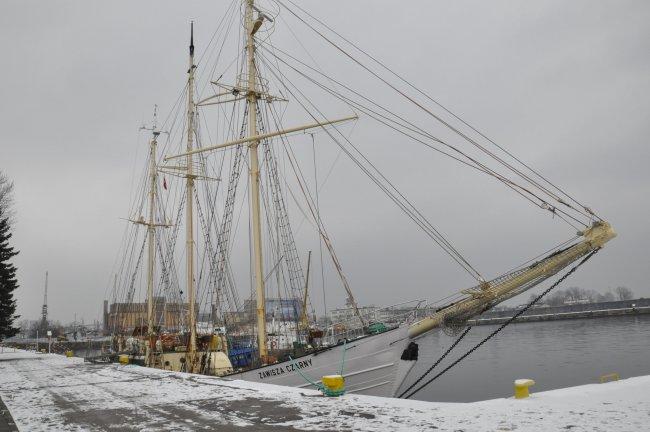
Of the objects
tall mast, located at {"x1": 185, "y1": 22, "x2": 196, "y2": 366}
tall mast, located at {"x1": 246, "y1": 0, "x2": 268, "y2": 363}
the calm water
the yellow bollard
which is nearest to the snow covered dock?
the yellow bollard

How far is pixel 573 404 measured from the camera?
643 cm

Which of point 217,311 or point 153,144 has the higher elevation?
point 153,144

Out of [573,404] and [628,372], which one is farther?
[628,372]

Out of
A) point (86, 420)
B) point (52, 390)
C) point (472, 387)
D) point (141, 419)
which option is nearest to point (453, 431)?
point (141, 419)

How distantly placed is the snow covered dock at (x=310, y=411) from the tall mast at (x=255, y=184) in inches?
246

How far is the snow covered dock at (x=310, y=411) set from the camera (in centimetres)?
570

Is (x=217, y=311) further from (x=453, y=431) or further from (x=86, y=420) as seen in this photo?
(x=453, y=431)

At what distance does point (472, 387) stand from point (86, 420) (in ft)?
85.3

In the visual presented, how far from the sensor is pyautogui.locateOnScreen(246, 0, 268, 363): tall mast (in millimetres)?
16730

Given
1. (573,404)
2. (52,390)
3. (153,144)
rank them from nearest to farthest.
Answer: (573,404) → (52,390) → (153,144)

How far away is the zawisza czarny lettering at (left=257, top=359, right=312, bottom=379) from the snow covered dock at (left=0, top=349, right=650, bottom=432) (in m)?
3.61

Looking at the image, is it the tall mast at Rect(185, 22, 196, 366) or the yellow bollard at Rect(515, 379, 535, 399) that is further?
the tall mast at Rect(185, 22, 196, 366)

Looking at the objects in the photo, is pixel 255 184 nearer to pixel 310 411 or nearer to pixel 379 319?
pixel 379 319

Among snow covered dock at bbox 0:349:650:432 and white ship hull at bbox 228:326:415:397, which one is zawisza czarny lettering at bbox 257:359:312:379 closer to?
white ship hull at bbox 228:326:415:397
